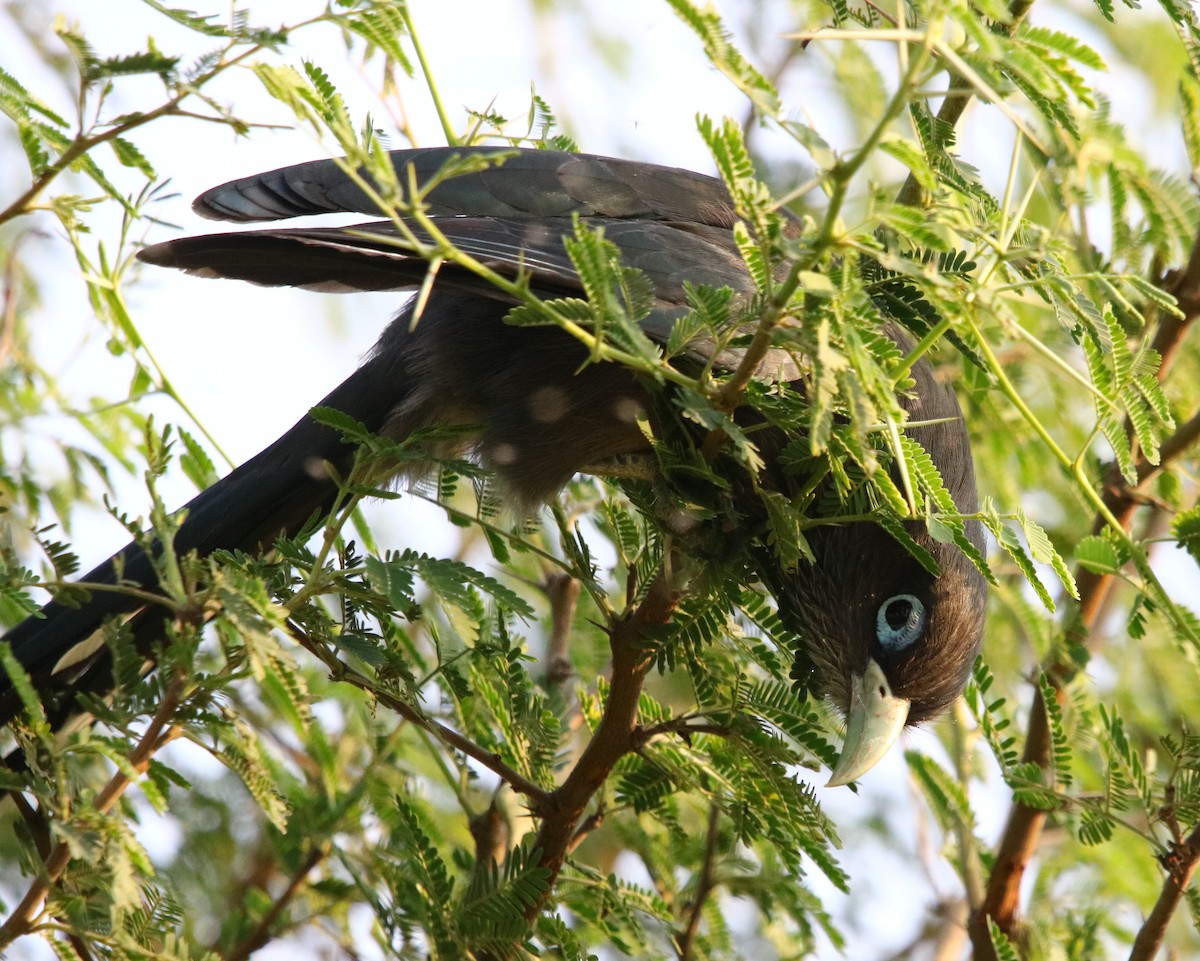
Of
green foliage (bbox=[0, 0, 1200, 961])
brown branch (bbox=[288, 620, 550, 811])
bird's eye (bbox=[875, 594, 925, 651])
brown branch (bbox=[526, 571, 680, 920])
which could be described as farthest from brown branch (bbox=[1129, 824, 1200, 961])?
brown branch (bbox=[288, 620, 550, 811])

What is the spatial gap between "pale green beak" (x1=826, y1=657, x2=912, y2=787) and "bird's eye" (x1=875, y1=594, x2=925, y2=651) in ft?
0.28

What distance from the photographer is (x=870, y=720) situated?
3.82m

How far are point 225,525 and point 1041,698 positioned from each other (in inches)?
98.4

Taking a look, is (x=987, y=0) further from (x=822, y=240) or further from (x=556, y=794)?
(x=556, y=794)

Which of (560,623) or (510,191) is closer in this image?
(510,191)

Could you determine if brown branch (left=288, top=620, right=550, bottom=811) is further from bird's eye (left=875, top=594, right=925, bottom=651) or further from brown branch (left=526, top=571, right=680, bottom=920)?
bird's eye (left=875, top=594, right=925, bottom=651)

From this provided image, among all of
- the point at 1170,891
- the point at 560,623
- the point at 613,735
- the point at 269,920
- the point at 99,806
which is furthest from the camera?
the point at 560,623

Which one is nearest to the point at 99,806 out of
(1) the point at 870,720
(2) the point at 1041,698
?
(1) the point at 870,720

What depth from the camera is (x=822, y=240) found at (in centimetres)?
199

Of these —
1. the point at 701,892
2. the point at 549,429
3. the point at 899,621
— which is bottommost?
the point at 701,892

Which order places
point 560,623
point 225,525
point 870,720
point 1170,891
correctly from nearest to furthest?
point 1170,891
point 870,720
point 225,525
point 560,623

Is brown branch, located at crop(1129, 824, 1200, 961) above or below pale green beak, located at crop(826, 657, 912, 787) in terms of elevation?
below

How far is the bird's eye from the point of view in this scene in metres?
3.97

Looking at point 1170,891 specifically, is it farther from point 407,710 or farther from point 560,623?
point 560,623
